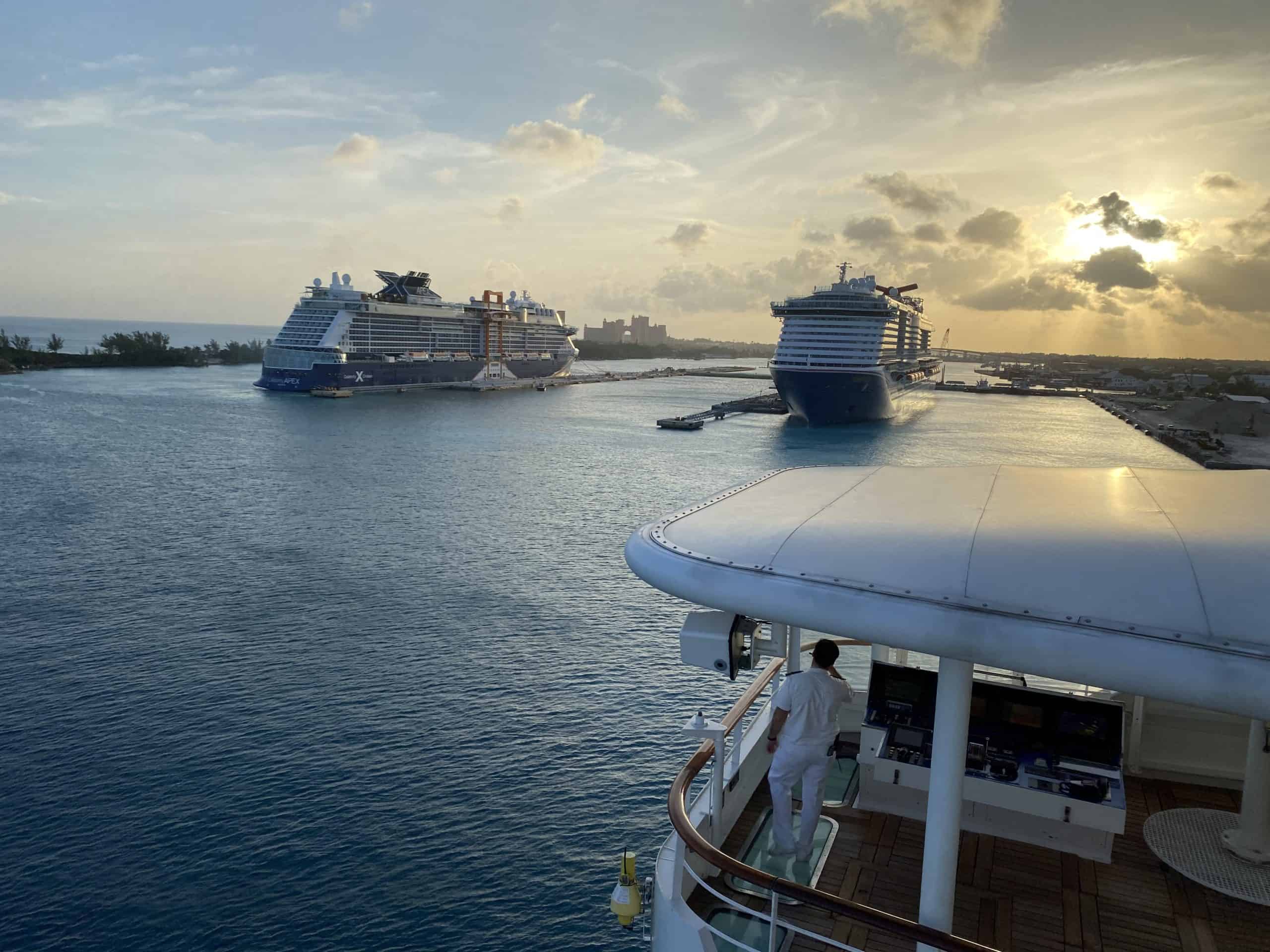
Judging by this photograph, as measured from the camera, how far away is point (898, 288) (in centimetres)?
8631

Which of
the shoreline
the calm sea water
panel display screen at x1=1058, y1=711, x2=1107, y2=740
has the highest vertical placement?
panel display screen at x1=1058, y1=711, x2=1107, y2=740

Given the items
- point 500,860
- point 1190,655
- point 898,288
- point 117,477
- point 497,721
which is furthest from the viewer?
point 898,288

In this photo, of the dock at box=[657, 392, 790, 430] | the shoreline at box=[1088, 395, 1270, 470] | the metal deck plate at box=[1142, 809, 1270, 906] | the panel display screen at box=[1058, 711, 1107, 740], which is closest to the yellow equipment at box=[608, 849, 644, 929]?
the panel display screen at box=[1058, 711, 1107, 740]

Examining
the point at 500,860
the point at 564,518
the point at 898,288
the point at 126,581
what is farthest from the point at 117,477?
the point at 898,288

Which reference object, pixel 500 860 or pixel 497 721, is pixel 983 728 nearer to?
pixel 500 860

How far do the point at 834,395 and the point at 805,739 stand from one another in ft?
204

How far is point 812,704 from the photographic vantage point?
4.88 meters

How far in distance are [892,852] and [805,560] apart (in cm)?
251

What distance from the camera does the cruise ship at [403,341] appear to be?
79.9 meters

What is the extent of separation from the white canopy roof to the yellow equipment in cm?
265

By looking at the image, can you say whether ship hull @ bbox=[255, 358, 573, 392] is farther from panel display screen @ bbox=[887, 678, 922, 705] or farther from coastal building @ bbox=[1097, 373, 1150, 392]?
coastal building @ bbox=[1097, 373, 1150, 392]

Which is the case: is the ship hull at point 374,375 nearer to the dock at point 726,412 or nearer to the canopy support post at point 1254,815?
the dock at point 726,412

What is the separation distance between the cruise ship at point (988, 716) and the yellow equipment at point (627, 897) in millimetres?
37

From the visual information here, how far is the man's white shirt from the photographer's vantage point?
15.9ft
